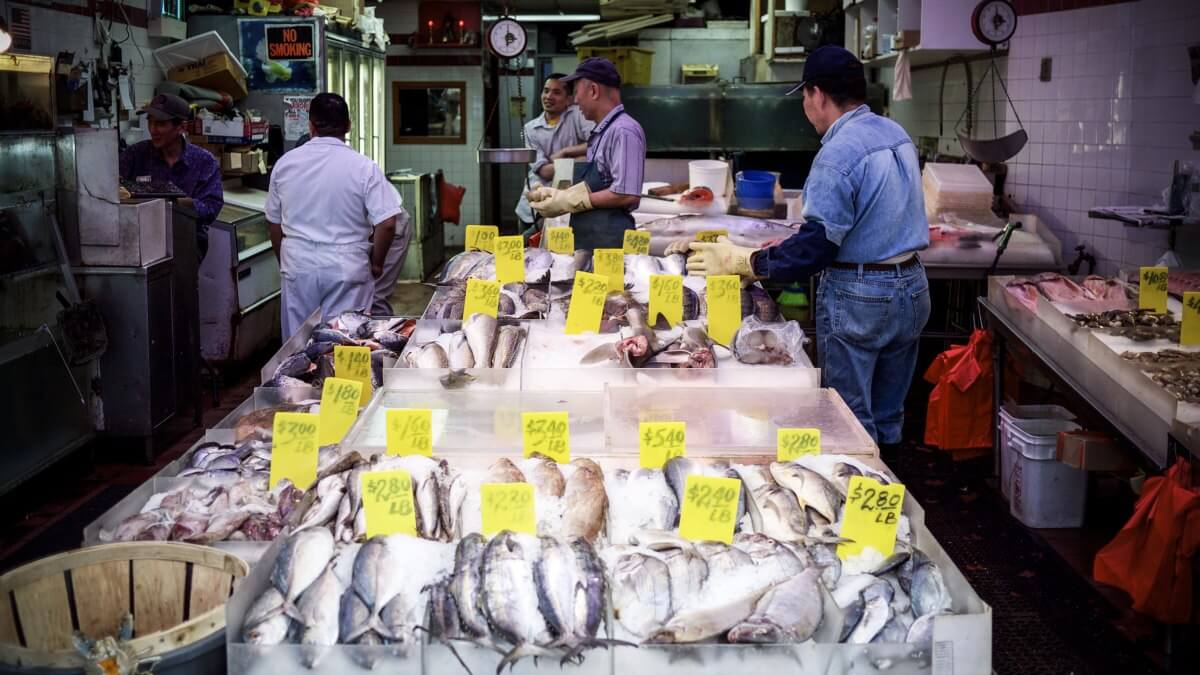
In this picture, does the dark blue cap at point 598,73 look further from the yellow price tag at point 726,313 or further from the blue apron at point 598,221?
the yellow price tag at point 726,313

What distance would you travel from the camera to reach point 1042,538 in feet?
17.6

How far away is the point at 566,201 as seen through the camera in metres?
6.19

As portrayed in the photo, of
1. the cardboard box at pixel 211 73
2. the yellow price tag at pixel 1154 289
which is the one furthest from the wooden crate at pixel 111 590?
the cardboard box at pixel 211 73

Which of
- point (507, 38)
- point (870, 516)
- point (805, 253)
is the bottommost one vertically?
point (870, 516)

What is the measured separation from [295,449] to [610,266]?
88.7 inches

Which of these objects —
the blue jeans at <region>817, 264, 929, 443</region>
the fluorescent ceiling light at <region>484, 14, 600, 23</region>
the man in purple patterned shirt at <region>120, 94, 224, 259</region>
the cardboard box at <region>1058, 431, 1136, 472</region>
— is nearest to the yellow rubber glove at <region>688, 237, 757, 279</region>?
the blue jeans at <region>817, 264, 929, 443</region>

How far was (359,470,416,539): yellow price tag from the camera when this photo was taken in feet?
8.58

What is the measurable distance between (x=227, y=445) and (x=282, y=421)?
474 mm

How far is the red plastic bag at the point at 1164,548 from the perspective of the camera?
12.8ft

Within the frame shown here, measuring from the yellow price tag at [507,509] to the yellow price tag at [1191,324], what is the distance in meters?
3.47

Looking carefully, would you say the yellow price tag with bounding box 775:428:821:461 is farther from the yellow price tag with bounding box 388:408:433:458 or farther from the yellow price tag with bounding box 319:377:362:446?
the yellow price tag with bounding box 319:377:362:446

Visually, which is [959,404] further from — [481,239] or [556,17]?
[556,17]

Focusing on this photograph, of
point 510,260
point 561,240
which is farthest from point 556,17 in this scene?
point 510,260

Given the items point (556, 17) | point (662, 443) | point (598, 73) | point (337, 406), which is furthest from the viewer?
point (556, 17)
